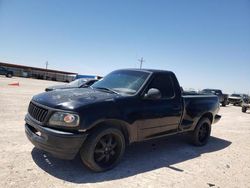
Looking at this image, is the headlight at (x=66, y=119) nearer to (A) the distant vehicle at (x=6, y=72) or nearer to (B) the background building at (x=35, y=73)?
(A) the distant vehicle at (x=6, y=72)

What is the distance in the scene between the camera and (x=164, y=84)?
5527 millimetres

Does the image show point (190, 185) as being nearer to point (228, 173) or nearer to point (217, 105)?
point (228, 173)

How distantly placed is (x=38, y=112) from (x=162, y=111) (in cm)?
254

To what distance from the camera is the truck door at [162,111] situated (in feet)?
15.7

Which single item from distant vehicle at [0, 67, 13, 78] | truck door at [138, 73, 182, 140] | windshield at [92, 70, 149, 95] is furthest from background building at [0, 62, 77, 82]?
truck door at [138, 73, 182, 140]

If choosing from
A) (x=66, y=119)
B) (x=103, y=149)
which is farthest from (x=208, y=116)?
Result: (x=66, y=119)

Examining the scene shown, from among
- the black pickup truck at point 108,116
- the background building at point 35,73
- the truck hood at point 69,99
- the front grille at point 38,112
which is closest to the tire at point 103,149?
the black pickup truck at point 108,116

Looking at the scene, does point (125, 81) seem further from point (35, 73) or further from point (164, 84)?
point (35, 73)

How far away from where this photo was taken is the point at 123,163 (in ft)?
→ 15.3

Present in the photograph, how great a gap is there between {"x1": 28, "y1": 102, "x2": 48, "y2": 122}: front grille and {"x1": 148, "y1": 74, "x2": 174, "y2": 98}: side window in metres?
2.35

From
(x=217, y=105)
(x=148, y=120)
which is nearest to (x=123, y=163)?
(x=148, y=120)

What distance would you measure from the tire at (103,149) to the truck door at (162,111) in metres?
0.58

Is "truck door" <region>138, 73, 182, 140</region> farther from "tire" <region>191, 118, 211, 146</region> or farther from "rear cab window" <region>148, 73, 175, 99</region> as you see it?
"tire" <region>191, 118, 211, 146</region>

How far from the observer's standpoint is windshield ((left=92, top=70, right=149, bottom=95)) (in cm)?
489
